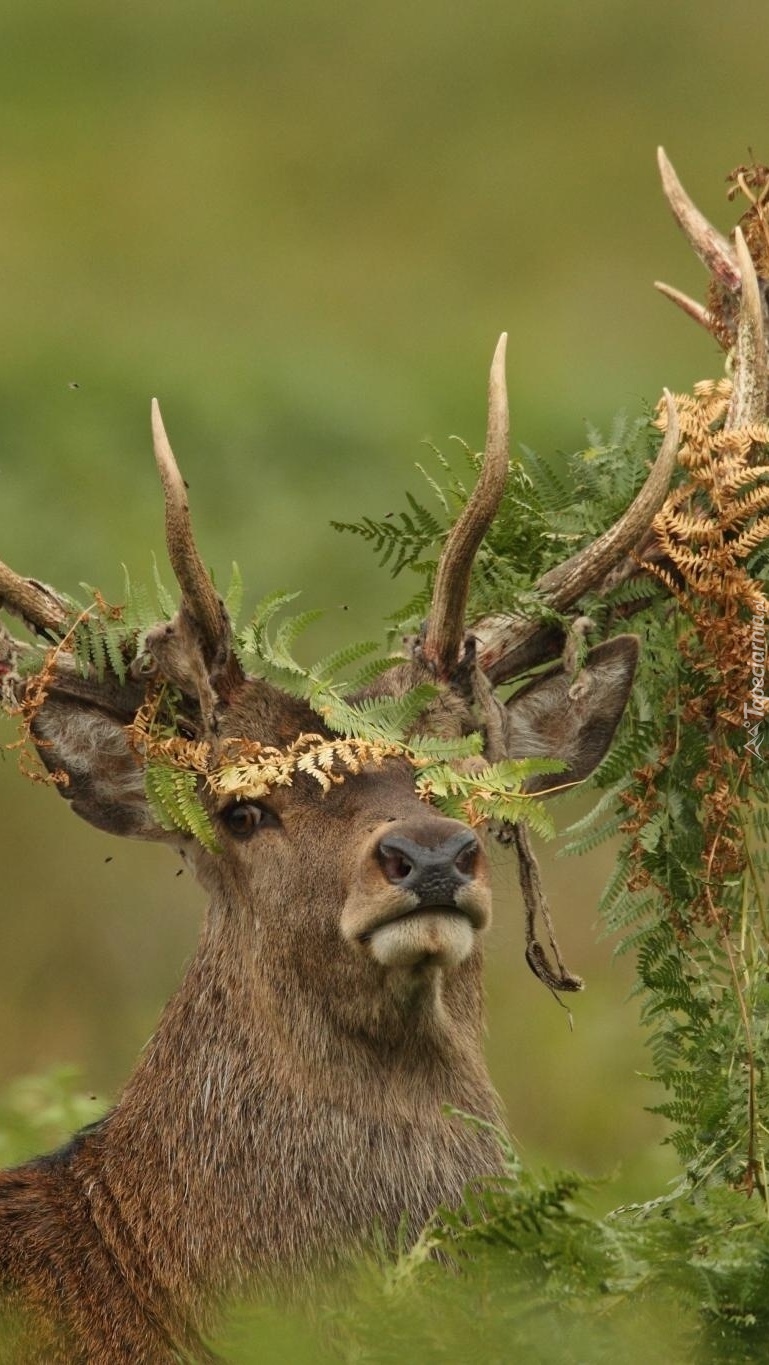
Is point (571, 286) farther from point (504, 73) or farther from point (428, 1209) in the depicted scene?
point (428, 1209)

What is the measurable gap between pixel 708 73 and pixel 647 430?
66.9 feet

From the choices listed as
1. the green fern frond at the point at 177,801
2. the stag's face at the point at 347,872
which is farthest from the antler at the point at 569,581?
the green fern frond at the point at 177,801

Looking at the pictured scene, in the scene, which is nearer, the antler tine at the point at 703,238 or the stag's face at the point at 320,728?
the stag's face at the point at 320,728

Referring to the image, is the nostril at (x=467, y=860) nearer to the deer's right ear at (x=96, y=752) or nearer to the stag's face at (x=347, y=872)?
the stag's face at (x=347, y=872)

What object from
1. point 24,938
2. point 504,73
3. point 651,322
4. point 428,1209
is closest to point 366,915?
point 428,1209

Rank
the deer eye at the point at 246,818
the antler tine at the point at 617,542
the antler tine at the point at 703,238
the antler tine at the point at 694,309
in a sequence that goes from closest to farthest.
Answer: the antler tine at the point at 617,542 → the deer eye at the point at 246,818 → the antler tine at the point at 703,238 → the antler tine at the point at 694,309

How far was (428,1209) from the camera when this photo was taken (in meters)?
6.55

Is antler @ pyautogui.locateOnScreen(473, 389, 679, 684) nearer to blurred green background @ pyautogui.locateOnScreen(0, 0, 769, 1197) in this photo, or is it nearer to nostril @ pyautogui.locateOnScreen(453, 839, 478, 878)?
blurred green background @ pyautogui.locateOnScreen(0, 0, 769, 1197)

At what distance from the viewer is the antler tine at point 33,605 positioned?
6.63 m

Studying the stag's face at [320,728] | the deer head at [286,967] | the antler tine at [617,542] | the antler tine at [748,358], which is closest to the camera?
the stag's face at [320,728]

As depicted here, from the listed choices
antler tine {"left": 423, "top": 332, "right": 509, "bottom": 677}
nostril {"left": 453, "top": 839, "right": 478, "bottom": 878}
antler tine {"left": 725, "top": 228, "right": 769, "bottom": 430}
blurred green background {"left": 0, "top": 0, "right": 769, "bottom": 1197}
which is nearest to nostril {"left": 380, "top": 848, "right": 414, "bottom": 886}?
nostril {"left": 453, "top": 839, "right": 478, "bottom": 878}

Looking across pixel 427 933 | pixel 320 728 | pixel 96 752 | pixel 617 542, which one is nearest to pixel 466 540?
pixel 617 542

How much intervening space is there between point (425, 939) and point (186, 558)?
103 centimetres

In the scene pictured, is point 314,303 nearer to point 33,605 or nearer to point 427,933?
point 33,605
